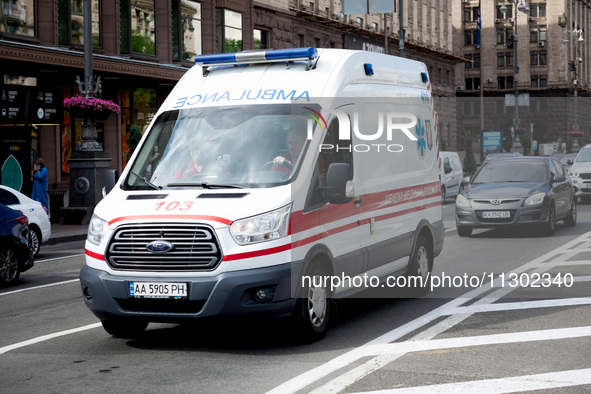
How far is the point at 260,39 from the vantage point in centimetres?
4366

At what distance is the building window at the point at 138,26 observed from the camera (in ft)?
109

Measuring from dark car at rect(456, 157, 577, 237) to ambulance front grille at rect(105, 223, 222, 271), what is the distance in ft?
36.7

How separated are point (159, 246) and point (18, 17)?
23.3 metres

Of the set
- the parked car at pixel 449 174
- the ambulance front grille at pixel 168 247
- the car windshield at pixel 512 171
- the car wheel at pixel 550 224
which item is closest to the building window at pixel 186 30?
the parked car at pixel 449 174

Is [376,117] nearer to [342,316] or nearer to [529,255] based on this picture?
[342,316]

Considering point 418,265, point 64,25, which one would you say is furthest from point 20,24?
point 418,265

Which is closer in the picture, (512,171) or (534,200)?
(534,200)

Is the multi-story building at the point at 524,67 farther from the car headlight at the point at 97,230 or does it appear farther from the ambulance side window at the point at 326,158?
the car headlight at the point at 97,230

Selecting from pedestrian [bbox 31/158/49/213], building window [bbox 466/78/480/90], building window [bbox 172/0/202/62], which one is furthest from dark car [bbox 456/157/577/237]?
building window [bbox 466/78/480/90]

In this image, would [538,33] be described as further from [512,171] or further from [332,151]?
[332,151]

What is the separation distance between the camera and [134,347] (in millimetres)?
7688

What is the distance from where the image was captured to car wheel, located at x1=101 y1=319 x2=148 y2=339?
25.7 feet

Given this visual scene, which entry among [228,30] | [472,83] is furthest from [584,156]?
[472,83]

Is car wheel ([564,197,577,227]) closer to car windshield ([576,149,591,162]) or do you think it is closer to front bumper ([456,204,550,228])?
front bumper ([456,204,550,228])
